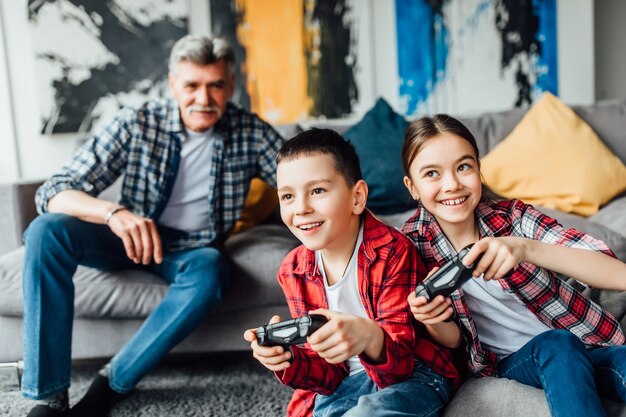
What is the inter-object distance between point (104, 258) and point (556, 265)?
1.29m

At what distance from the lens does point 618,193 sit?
228cm

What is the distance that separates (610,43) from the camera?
389 centimetres

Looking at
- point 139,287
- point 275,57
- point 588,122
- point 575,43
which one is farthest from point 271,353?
point 575,43

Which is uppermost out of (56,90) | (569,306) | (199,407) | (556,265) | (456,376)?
(56,90)

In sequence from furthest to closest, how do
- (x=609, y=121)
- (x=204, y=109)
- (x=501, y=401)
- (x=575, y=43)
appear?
(x=575, y=43) < (x=609, y=121) < (x=204, y=109) < (x=501, y=401)

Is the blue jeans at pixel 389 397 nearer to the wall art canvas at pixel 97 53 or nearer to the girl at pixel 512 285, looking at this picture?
the girl at pixel 512 285

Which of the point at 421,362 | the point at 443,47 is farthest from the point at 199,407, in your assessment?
the point at 443,47

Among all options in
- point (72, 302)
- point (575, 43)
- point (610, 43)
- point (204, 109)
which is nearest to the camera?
point (72, 302)

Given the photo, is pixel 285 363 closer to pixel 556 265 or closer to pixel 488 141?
pixel 556 265

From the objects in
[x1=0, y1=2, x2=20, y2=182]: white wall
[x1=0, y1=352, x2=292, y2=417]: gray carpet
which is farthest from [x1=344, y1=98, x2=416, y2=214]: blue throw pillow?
[x1=0, y1=2, x2=20, y2=182]: white wall

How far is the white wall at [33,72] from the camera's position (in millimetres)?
3434

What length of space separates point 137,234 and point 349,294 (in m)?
0.74

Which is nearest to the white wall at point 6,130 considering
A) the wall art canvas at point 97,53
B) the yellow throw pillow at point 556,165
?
the wall art canvas at point 97,53

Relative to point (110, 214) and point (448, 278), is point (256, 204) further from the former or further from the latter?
point (448, 278)
